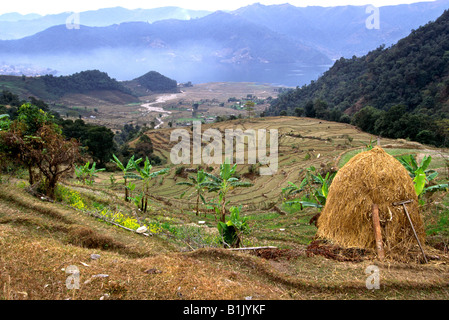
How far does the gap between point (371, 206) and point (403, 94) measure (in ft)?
235

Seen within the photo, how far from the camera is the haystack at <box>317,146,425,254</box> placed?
7.61m

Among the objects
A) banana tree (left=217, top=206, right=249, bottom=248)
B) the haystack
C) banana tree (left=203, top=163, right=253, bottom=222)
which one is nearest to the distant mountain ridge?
banana tree (left=203, top=163, right=253, bottom=222)

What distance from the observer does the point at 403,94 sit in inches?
2603

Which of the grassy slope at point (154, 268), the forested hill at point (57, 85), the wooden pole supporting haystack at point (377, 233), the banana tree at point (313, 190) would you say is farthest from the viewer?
the forested hill at point (57, 85)

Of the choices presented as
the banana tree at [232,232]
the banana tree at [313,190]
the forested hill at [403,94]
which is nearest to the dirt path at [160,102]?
the forested hill at [403,94]

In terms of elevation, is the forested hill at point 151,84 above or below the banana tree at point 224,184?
above

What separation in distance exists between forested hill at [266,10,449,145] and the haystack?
3614cm

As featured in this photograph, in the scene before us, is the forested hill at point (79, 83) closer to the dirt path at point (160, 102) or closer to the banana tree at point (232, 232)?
the dirt path at point (160, 102)

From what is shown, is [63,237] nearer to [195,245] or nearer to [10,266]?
[10,266]

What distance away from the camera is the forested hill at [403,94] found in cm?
4128

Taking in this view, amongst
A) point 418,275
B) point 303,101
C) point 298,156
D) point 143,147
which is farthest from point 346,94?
point 418,275

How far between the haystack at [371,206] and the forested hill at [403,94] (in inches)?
1423
